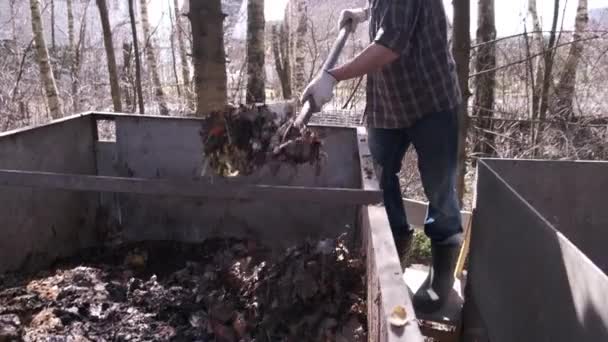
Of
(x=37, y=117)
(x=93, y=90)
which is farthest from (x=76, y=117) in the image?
(x=93, y=90)

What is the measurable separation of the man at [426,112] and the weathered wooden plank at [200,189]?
0.55 meters

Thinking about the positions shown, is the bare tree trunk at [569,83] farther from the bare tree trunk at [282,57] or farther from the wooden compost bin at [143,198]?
the bare tree trunk at [282,57]

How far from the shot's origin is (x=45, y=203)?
311cm

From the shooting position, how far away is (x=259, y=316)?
229 centimetres

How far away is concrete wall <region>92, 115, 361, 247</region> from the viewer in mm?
3342

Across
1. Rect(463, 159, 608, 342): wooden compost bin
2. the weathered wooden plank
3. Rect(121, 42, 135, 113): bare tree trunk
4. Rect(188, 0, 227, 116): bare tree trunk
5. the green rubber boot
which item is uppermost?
Rect(121, 42, 135, 113): bare tree trunk

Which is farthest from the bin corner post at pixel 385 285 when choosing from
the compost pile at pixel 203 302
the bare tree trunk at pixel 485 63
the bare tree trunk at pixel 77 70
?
the bare tree trunk at pixel 77 70

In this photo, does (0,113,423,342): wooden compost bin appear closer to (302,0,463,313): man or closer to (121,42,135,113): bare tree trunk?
(302,0,463,313): man

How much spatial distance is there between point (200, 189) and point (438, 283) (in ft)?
4.90

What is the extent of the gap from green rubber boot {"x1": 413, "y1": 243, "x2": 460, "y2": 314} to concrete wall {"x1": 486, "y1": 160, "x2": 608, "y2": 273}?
0.55m

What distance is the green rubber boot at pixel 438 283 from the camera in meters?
2.83

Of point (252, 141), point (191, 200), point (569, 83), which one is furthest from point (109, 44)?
point (569, 83)

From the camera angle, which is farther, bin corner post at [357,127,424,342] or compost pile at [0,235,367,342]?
compost pile at [0,235,367,342]

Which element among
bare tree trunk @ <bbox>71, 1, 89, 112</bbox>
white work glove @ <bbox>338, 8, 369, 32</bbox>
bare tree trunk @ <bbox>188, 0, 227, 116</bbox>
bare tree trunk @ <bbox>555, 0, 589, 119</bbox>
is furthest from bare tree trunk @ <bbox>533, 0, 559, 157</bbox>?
bare tree trunk @ <bbox>71, 1, 89, 112</bbox>
